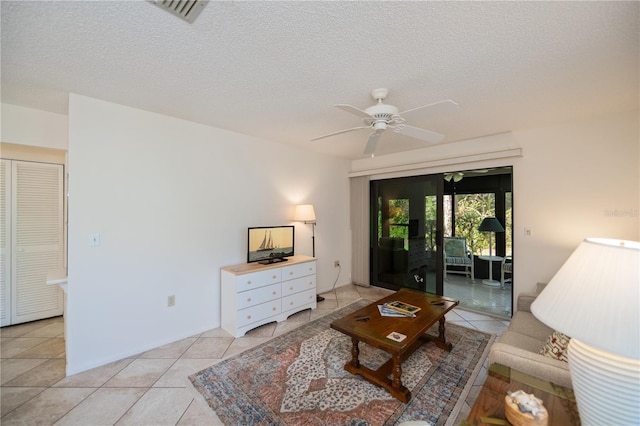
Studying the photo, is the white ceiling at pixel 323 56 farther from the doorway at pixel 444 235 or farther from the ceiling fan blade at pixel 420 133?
the doorway at pixel 444 235

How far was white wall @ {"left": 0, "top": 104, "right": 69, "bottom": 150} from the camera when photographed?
241cm

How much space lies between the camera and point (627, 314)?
0.75 m

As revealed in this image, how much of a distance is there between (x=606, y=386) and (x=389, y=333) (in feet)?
4.10

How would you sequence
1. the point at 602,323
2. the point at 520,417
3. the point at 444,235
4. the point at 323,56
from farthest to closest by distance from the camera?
the point at 444,235, the point at 323,56, the point at 520,417, the point at 602,323

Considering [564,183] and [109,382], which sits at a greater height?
[564,183]

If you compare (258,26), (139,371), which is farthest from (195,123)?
(139,371)

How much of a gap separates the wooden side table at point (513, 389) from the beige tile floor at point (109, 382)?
566 mm

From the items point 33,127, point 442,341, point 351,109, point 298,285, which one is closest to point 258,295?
point 298,285

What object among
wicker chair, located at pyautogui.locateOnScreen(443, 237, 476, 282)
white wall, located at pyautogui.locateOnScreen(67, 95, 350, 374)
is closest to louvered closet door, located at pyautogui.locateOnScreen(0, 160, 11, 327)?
white wall, located at pyautogui.locateOnScreen(67, 95, 350, 374)

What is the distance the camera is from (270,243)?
3.41m

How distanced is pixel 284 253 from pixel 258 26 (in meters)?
2.71

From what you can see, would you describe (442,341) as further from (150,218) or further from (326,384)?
(150,218)

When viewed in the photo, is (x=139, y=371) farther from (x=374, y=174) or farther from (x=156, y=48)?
(x=374, y=174)

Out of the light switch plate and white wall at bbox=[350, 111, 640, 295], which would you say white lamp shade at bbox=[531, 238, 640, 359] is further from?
the light switch plate
